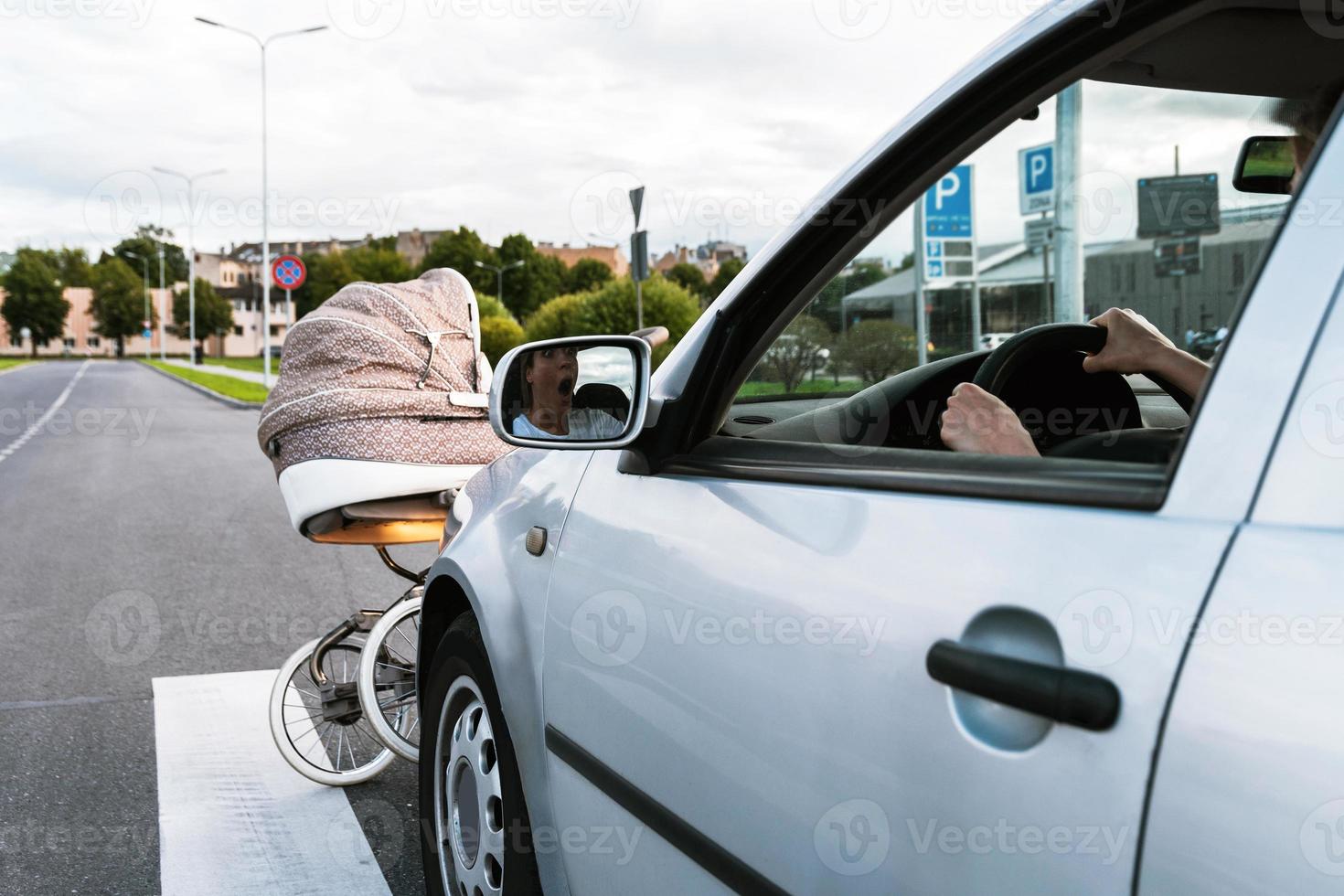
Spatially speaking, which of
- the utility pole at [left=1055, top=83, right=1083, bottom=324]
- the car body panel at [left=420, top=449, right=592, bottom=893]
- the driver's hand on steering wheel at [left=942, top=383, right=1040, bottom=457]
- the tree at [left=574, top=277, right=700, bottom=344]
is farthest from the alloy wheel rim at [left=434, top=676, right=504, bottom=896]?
the tree at [left=574, top=277, right=700, bottom=344]

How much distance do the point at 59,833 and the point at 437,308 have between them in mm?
1810

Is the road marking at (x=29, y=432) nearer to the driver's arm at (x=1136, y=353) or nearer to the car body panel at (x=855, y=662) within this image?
the car body panel at (x=855, y=662)

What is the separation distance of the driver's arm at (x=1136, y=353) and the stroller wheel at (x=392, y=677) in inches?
88.5

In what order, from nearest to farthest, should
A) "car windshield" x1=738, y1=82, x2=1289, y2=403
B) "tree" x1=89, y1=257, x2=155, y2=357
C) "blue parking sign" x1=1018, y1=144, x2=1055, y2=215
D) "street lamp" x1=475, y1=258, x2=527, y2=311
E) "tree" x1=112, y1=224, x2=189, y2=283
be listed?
"car windshield" x1=738, y1=82, x2=1289, y2=403
"blue parking sign" x1=1018, y1=144, x2=1055, y2=215
"street lamp" x1=475, y1=258, x2=527, y2=311
"tree" x1=89, y1=257, x2=155, y2=357
"tree" x1=112, y1=224, x2=189, y2=283

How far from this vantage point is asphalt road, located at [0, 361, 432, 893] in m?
3.60

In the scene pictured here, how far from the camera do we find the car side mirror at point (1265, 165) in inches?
70.5

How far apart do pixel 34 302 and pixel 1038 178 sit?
415 feet

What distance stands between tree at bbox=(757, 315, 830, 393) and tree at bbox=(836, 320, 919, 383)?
1.9 inches

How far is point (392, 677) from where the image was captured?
393 centimetres

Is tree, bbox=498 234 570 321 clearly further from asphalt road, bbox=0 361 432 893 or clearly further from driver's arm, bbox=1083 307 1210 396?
driver's arm, bbox=1083 307 1210 396

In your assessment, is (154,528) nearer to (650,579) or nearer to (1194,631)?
(650,579)

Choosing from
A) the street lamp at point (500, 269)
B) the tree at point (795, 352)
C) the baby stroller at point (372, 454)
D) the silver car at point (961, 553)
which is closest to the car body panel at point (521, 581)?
the silver car at point (961, 553)

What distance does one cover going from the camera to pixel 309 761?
13.0ft

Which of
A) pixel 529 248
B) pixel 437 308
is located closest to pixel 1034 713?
pixel 437 308
